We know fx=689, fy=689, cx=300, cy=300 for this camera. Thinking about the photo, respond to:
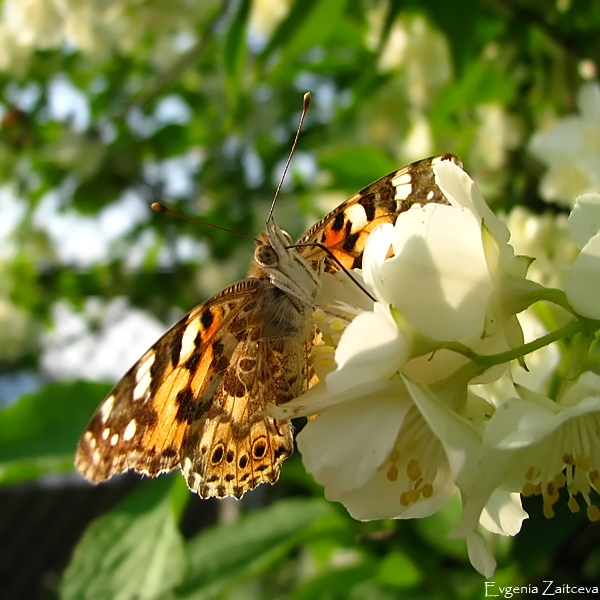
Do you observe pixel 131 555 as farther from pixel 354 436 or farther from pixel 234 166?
pixel 234 166

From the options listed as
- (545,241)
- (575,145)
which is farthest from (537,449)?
(575,145)

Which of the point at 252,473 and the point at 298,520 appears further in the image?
the point at 298,520

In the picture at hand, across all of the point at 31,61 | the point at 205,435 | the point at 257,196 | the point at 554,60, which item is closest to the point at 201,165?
the point at 257,196

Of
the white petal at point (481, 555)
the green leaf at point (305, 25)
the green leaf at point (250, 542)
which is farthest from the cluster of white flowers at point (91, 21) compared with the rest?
the white petal at point (481, 555)

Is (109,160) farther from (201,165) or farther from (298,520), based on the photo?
(298,520)

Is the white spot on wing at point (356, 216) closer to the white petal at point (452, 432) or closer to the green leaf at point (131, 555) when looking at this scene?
the white petal at point (452, 432)

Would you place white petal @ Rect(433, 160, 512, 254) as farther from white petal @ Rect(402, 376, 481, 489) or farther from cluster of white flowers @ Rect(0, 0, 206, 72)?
cluster of white flowers @ Rect(0, 0, 206, 72)
